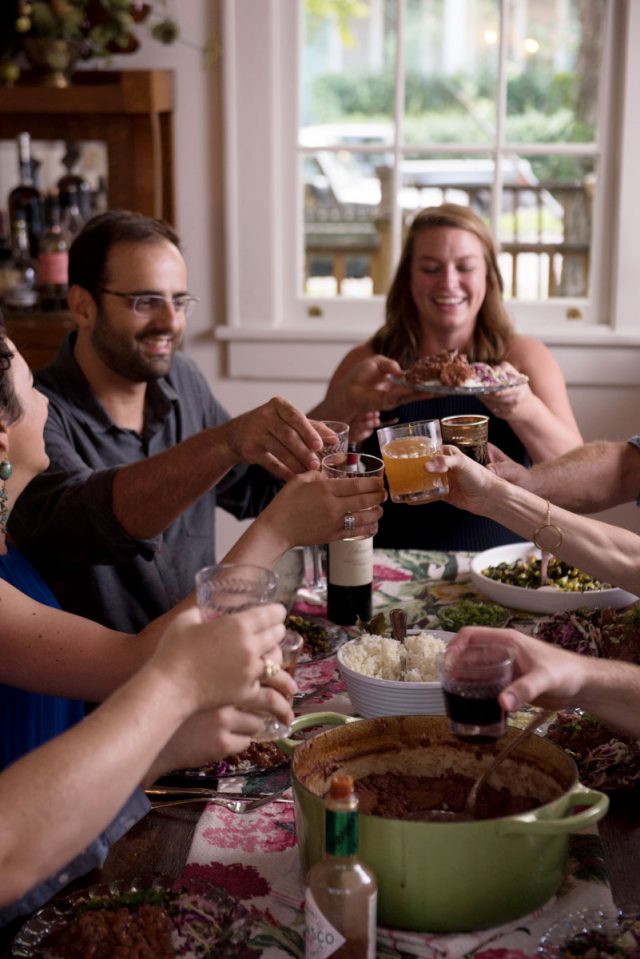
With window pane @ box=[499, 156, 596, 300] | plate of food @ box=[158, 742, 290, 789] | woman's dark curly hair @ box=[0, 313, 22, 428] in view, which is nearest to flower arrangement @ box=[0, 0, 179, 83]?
window pane @ box=[499, 156, 596, 300]

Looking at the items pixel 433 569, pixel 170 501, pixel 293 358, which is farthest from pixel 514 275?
pixel 170 501

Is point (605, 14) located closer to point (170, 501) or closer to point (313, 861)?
point (170, 501)

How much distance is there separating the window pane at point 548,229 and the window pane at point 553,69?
0.36 feet

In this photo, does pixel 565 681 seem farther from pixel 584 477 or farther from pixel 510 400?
pixel 510 400

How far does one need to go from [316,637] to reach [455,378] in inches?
36.4

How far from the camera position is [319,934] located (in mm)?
1105

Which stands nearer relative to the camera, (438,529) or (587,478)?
(587,478)

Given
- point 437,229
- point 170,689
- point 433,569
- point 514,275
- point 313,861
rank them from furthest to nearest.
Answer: point 514,275 → point 437,229 → point 433,569 → point 313,861 → point 170,689

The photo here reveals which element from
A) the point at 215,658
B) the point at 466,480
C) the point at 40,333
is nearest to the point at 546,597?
the point at 466,480

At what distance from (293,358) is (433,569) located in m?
1.76

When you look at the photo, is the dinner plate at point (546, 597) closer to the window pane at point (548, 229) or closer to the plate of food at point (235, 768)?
the plate of food at point (235, 768)

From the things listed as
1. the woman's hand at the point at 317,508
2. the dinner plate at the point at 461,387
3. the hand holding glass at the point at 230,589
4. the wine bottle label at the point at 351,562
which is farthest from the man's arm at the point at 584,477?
the hand holding glass at the point at 230,589

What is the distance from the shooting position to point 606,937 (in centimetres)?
117

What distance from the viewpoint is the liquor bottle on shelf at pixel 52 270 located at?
3.83m
